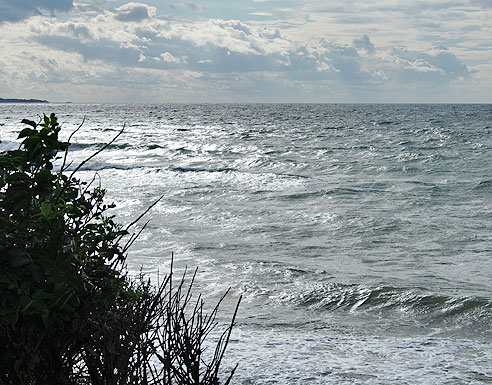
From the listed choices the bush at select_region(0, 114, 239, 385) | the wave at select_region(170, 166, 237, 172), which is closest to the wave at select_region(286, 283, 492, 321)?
the bush at select_region(0, 114, 239, 385)

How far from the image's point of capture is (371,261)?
11836 millimetres

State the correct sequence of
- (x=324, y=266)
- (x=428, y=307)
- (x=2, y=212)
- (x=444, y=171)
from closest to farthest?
(x=2, y=212), (x=428, y=307), (x=324, y=266), (x=444, y=171)

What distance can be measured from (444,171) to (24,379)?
27309 mm

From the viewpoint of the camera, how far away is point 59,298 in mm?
2902

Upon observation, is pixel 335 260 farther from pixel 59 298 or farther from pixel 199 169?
pixel 199 169

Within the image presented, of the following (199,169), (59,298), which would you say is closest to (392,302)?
(59,298)

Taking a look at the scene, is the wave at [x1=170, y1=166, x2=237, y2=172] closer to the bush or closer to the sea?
the sea

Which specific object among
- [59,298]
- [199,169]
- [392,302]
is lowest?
[392,302]

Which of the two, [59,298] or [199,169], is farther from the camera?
[199,169]

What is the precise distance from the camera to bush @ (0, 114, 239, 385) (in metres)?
2.93

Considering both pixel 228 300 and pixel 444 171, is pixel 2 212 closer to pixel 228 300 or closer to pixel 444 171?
pixel 228 300

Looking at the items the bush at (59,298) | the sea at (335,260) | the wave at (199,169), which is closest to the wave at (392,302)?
the sea at (335,260)

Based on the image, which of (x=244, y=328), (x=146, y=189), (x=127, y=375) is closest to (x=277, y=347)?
(x=244, y=328)

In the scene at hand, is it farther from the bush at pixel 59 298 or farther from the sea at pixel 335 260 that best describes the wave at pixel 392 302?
the bush at pixel 59 298
